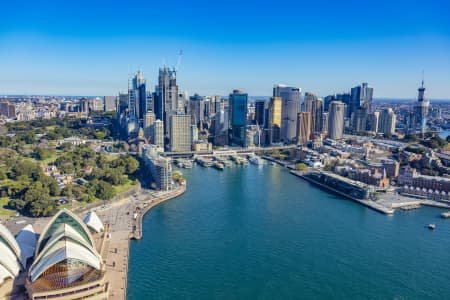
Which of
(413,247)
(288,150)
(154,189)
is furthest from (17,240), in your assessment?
(288,150)

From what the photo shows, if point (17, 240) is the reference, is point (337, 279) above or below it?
below

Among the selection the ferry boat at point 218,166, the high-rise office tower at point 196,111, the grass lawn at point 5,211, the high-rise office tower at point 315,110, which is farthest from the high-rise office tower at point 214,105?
the grass lawn at point 5,211

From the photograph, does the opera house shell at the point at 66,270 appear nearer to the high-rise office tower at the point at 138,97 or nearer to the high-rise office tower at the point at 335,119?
the high-rise office tower at the point at 138,97

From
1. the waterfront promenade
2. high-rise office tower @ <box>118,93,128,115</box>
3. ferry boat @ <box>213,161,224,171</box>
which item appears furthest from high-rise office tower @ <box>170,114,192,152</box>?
high-rise office tower @ <box>118,93,128,115</box>

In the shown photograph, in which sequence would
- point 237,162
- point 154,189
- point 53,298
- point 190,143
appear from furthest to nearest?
point 190,143
point 237,162
point 154,189
point 53,298

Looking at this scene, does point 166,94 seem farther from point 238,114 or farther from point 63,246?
point 63,246

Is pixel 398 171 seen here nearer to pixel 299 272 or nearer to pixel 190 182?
pixel 190 182

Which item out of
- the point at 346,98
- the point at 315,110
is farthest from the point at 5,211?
the point at 346,98
